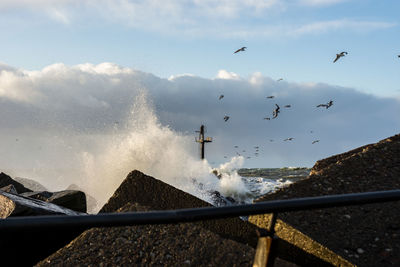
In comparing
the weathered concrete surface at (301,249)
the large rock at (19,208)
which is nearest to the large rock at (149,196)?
the large rock at (19,208)

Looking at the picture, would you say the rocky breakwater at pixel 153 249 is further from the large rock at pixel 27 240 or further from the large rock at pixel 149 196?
the large rock at pixel 149 196

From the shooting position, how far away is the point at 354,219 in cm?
344

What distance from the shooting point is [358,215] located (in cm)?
347

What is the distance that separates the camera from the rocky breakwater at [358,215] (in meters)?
3.17

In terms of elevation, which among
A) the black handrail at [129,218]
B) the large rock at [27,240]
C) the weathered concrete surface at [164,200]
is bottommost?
the large rock at [27,240]

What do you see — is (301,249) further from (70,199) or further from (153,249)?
(70,199)

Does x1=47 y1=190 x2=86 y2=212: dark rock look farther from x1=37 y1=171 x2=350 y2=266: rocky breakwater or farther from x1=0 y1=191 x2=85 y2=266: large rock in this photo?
x1=37 y1=171 x2=350 y2=266: rocky breakwater

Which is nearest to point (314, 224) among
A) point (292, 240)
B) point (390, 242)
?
point (292, 240)

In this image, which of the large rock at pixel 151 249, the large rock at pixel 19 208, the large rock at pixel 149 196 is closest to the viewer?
the large rock at pixel 151 249

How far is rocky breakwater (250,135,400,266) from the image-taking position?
317cm

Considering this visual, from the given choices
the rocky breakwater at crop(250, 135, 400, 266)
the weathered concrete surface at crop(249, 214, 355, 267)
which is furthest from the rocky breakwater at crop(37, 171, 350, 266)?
the rocky breakwater at crop(250, 135, 400, 266)

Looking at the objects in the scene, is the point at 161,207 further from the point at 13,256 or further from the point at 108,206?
the point at 13,256

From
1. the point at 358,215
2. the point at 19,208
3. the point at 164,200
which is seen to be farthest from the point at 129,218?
the point at 164,200

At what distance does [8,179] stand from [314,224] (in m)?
7.83
